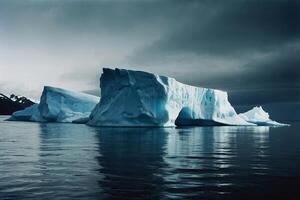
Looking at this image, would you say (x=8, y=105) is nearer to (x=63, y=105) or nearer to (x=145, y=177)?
(x=63, y=105)

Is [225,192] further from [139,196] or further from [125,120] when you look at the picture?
[125,120]

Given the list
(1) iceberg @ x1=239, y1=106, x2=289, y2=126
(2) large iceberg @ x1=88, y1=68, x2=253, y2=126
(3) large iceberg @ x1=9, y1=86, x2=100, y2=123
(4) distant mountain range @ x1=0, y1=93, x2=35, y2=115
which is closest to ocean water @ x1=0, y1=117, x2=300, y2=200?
(2) large iceberg @ x1=88, y1=68, x2=253, y2=126

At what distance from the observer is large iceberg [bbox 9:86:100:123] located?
206 ft

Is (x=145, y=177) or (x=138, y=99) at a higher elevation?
(x=138, y=99)

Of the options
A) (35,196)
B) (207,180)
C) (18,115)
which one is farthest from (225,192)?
(18,115)

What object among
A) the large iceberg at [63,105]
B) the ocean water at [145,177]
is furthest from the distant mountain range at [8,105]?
the ocean water at [145,177]

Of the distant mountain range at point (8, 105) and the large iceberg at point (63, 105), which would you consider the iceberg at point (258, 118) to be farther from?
the distant mountain range at point (8, 105)

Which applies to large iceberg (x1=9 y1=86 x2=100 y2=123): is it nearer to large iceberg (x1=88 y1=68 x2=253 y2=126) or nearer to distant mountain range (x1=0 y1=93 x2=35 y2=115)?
large iceberg (x1=88 y1=68 x2=253 y2=126)

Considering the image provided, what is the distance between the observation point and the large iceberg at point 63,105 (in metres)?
62.8

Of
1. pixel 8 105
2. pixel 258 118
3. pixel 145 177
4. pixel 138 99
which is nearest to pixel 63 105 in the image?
pixel 138 99

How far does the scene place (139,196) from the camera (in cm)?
916

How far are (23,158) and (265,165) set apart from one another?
1006 cm

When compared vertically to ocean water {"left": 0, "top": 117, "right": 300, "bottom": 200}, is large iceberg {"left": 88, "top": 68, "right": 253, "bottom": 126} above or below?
above

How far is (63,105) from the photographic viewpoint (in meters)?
A: 63.9
